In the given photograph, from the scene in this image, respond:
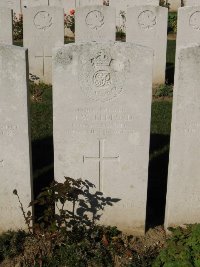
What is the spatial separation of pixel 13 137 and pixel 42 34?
5.98 metres

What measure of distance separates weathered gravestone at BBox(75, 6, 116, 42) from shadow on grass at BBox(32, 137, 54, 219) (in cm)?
353

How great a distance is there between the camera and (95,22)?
401 inches

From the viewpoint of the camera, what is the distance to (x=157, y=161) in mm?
6812

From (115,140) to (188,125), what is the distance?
0.76 metres

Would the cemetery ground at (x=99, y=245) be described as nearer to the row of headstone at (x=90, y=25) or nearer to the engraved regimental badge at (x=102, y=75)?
the engraved regimental badge at (x=102, y=75)

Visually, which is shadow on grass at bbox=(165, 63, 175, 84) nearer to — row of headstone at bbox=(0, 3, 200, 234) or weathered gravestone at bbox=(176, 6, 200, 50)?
weathered gravestone at bbox=(176, 6, 200, 50)

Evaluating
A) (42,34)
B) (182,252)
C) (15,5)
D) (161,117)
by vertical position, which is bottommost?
(182,252)

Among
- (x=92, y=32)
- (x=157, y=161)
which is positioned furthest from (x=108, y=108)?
(x=92, y=32)

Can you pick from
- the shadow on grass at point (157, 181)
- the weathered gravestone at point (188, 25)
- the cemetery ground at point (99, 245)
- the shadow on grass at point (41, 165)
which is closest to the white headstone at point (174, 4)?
the weathered gravestone at point (188, 25)

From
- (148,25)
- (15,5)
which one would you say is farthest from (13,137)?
(15,5)

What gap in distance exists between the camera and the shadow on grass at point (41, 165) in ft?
19.9

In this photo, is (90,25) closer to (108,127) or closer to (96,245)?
(108,127)

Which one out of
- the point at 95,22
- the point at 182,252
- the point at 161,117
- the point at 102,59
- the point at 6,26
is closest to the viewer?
the point at 182,252

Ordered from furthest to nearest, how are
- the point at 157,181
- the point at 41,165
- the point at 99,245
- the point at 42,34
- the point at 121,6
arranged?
the point at 121,6, the point at 42,34, the point at 41,165, the point at 157,181, the point at 99,245
